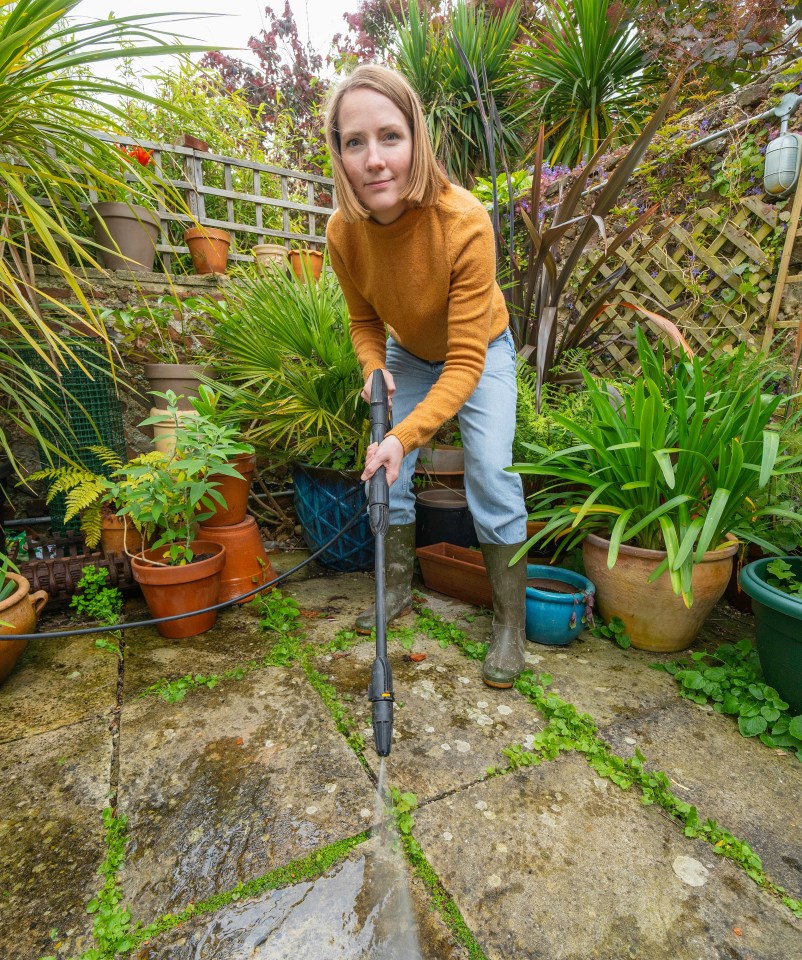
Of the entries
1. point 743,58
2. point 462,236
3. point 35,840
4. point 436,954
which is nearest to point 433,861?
point 436,954

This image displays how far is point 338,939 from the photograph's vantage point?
31.8 inches

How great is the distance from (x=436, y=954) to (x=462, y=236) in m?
1.49

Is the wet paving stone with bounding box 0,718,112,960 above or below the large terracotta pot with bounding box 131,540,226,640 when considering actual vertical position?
below

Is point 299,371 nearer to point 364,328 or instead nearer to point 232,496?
point 364,328

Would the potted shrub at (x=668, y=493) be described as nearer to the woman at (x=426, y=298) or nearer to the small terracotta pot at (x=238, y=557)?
the woman at (x=426, y=298)

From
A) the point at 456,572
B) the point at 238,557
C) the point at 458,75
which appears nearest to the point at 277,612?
the point at 238,557

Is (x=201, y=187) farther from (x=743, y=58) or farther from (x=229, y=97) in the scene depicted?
(x=743, y=58)

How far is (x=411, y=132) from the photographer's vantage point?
1303 millimetres

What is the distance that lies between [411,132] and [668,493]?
4.12 ft

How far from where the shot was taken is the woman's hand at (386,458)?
1203 mm

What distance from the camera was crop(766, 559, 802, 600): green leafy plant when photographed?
1.33 meters

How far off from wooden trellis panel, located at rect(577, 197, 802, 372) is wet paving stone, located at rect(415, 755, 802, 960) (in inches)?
75.7

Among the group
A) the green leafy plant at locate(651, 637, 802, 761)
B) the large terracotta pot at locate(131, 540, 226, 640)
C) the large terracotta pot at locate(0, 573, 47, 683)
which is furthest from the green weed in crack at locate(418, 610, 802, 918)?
the large terracotta pot at locate(0, 573, 47, 683)

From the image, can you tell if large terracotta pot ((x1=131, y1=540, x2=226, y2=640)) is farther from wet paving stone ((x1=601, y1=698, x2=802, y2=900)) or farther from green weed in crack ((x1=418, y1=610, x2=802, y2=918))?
wet paving stone ((x1=601, y1=698, x2=802, y2=900))
